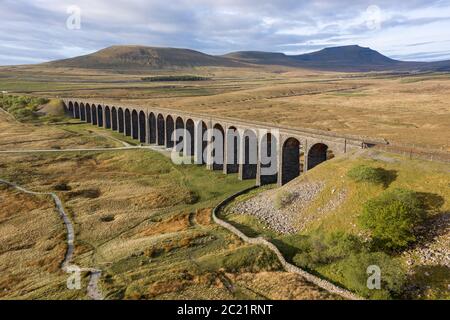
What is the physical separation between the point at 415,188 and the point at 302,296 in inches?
696

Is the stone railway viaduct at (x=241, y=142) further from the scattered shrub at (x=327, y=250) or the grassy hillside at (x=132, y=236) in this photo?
the scattered shrub at (x=327, y=250)

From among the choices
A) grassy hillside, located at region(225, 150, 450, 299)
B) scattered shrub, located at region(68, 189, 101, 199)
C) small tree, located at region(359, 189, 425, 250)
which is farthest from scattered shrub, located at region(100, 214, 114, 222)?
small tree, located at region(359, 189, 425, 250)

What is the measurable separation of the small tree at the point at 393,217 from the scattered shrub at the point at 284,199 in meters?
11.2

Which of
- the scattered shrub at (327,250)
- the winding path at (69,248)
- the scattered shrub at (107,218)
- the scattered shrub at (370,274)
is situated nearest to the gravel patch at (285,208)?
the scattered shrub at (327,250)

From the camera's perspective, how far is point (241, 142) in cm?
6225

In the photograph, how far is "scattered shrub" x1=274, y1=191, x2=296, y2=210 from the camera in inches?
1816

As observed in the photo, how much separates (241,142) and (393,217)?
3273cm

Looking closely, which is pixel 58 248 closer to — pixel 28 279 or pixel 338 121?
pixel 28 279

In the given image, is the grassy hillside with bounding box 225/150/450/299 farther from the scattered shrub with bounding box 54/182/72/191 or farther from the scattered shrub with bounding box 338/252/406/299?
the scattered shrub with bounding box 54/182/72/191

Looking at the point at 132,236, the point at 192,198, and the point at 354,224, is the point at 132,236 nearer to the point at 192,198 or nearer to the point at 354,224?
the point at 192,198

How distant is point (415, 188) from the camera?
37.8 m

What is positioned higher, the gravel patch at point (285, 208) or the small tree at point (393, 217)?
the small tree at point (393, 217)

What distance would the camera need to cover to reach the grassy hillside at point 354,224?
29266 millimetres

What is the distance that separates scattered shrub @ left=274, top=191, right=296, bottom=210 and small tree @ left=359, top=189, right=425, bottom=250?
1120 centimetres
